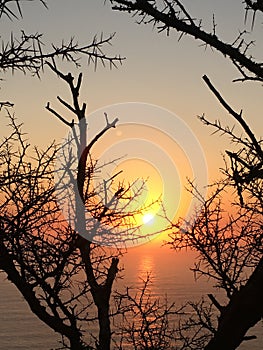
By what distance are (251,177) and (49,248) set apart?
6007 mm

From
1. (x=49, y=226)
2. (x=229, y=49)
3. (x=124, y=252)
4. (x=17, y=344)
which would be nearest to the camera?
(x=229, y=49)

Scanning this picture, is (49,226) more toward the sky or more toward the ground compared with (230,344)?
more toward the sky

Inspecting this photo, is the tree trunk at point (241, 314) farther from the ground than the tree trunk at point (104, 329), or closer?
closer

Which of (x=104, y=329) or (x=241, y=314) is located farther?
(x=104, y=329)

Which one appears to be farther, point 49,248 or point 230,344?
point 49,248

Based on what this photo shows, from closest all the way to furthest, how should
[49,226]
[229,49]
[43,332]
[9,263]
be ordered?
1. [229,49]
2. [9,263]
3. [49,226]
4. [43,332]

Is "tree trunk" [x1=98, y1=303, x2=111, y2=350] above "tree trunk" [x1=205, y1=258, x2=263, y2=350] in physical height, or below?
above

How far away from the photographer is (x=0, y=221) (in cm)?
541

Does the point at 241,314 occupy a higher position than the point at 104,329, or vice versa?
the point at 104,329

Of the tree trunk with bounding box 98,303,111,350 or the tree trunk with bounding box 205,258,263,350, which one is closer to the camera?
the tree trunk with bounding box 205,258,263,350

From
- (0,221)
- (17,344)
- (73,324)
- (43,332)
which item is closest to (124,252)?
(73,324)

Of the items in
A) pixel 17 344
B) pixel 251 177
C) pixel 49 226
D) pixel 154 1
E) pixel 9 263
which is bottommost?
pixel 251 177

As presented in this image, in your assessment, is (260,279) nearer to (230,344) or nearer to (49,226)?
(230,344)

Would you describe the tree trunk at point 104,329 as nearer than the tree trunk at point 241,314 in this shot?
No
